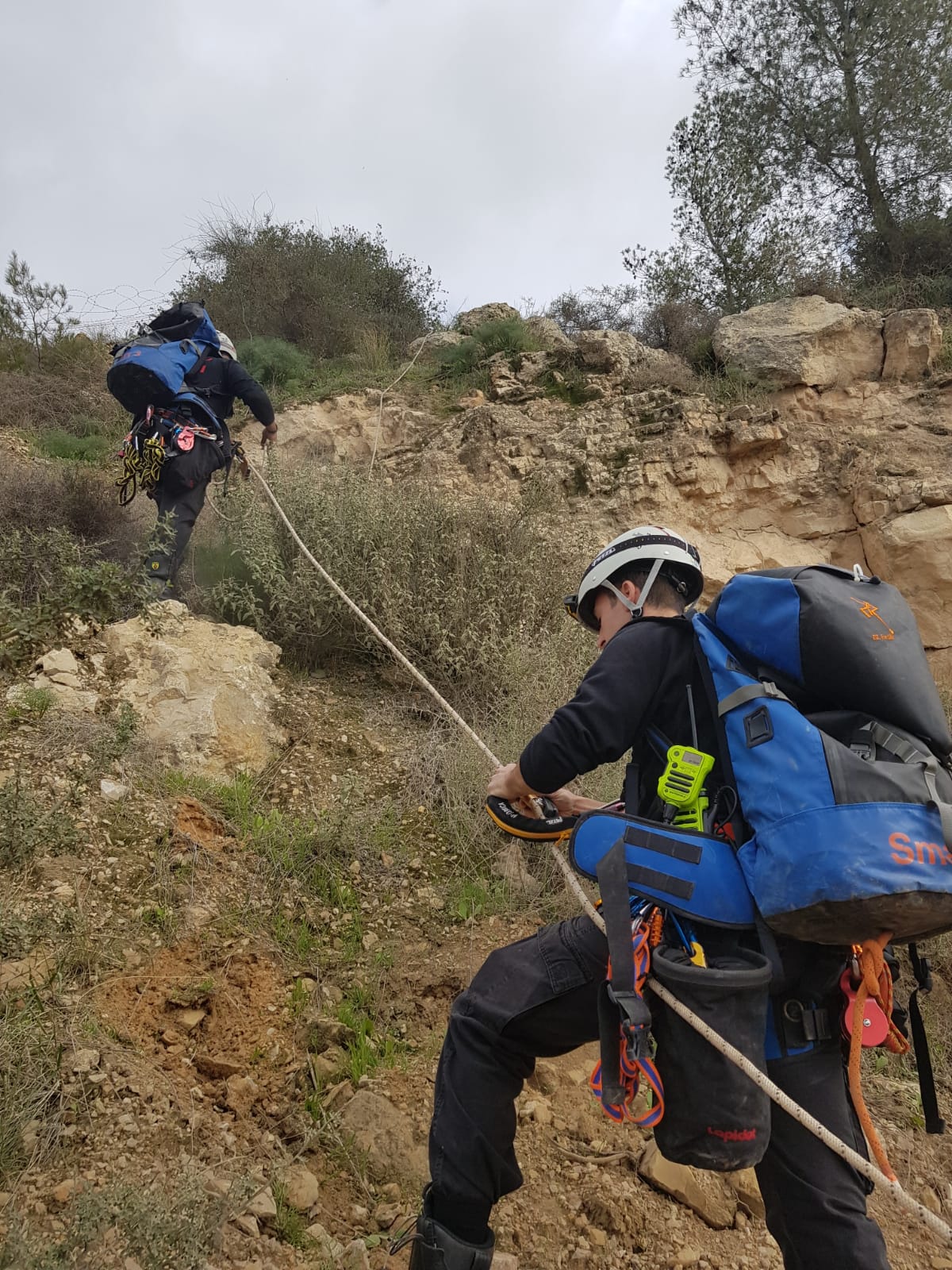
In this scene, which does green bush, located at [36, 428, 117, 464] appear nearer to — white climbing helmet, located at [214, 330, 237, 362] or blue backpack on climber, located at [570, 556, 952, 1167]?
white climbing helmet, located at [214, 330, 237, 362]

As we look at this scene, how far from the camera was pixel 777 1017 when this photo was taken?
1.70 m

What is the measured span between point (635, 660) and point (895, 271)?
9.33 meters

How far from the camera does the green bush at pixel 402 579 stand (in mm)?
4883

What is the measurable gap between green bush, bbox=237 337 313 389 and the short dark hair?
7.86 m

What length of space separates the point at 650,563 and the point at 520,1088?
1.30 meters

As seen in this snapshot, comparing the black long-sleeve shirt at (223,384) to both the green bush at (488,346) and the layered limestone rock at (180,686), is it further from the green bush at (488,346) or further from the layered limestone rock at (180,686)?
the green bush at (488,346)

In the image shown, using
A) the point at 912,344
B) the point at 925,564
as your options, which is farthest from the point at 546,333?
the point at 925,564

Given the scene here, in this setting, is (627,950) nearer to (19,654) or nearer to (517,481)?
(19,654)

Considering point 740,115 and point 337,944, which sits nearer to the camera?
point 337,944

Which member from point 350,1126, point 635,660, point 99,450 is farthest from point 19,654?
point 99,450

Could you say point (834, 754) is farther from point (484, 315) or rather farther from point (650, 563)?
point (484, 315)

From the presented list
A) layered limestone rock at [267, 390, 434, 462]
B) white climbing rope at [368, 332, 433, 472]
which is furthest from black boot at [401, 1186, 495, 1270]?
layered limestone rock at [267, 390, 434, 462]

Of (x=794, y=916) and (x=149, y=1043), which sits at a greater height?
(x=794, y=916)

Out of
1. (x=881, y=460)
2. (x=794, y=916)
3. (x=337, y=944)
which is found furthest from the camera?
(x=881, y=460)
